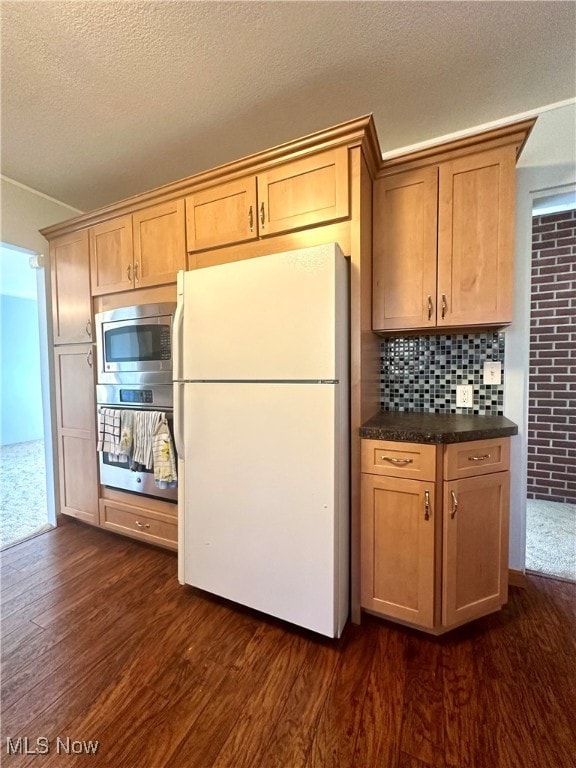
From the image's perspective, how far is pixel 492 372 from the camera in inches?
71.9

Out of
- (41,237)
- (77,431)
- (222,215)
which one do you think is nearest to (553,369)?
(222,215)

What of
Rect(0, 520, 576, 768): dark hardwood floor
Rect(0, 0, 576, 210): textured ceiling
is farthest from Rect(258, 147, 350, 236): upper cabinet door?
Rect(0, 520, 576, 768): dark hardwood floor

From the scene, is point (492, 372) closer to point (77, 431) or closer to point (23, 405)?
point (77, 431)

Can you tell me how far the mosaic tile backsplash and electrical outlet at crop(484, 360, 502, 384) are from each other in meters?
0.02

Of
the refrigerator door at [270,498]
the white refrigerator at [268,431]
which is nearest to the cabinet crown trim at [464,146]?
the white refrigerator at [268,431]

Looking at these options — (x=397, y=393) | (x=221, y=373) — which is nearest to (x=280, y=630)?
(x=221, y=373)

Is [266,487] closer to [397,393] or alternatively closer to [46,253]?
[397,393]

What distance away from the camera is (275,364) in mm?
1394

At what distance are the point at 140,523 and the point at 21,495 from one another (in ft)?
6.41

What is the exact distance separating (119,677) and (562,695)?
1707mm

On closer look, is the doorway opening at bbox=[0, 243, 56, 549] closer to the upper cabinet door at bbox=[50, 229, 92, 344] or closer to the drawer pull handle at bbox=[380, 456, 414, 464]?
the upper cabinet door at bbox=[50, 229, 92, 344]

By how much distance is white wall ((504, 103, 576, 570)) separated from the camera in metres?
1.70

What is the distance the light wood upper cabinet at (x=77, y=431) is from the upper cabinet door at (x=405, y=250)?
6.79 ft

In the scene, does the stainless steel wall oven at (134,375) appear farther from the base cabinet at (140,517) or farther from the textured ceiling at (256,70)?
the textured ceiling at (256,70)
